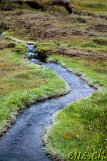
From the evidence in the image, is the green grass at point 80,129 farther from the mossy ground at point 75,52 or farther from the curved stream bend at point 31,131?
the curved stream bend at point 31,131

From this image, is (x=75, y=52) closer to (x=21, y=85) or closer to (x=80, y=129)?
(x=21, y=85)

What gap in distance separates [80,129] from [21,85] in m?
13.4

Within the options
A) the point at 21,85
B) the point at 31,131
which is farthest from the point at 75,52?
the point at 31,131

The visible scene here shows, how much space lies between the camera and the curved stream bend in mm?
18203

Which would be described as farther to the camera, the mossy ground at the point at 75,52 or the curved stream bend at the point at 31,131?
the mossy ground at the point at 75,52

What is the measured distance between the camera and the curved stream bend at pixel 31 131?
18.2 metres

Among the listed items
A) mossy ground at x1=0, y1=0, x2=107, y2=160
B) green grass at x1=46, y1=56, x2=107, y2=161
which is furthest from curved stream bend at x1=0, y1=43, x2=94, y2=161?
mossy ground at x1=0, y1=0, x2=107, y2=160

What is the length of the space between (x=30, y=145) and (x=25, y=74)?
1786 centimetres

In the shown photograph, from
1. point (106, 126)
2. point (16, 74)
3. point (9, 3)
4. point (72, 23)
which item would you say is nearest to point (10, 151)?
point (106, 126)

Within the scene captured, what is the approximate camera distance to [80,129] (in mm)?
20844

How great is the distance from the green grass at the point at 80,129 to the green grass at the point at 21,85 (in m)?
4.61

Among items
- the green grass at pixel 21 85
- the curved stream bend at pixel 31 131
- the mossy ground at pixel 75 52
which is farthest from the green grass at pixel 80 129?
the green grass at pixel 21 85

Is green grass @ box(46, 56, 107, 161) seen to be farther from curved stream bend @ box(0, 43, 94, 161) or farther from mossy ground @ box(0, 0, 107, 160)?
curved stream bend @ box(0, 43, 94, 161)

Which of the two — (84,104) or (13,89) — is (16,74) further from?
(84,104)
